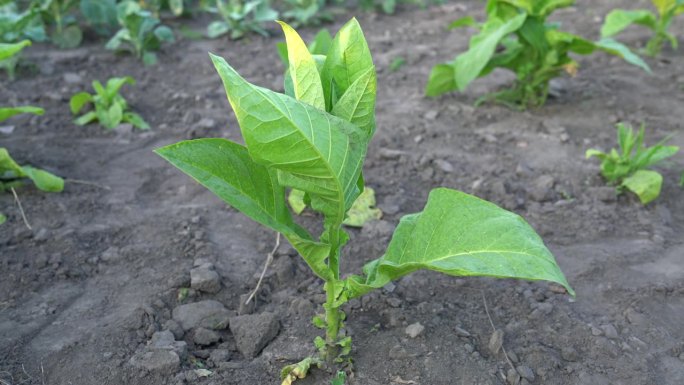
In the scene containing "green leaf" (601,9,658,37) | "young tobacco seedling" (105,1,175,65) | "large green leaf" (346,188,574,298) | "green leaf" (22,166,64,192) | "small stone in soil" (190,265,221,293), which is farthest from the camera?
"young tobacco seedling" (105,1,175,65)

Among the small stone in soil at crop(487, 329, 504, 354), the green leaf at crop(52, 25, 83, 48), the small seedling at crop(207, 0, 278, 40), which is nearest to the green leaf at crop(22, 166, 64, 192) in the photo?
the small stone in soil at crop(487, 329, 504, 354)

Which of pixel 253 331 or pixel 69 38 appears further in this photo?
pixel 69 38

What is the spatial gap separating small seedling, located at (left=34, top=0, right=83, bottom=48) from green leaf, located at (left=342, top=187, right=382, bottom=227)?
10.5 ft

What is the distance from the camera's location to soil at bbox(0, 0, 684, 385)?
2129mm

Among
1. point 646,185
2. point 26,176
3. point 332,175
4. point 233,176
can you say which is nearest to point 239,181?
point 233,176

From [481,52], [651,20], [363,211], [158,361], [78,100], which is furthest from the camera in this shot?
[651,20]

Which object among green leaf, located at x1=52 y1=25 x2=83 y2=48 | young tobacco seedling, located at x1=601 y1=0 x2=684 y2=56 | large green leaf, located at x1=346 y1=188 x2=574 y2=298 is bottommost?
green leaf, located at x1=52 y1=25 x2=83 y2=48

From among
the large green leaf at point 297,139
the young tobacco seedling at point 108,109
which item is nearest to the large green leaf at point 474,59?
the young tobacco seedling at point 108,109

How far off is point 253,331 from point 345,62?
95 cm

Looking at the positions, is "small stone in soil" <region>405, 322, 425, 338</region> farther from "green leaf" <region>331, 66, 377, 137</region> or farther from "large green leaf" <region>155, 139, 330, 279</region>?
"green leaf" <region>331, 66, 377, 137</region>

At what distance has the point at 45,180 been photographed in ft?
9.93

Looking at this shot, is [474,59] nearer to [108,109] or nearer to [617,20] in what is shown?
[617,20]

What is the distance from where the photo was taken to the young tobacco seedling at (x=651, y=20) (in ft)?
14.4

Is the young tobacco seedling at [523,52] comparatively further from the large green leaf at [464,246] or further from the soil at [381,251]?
the large green leaf at [464,246]
